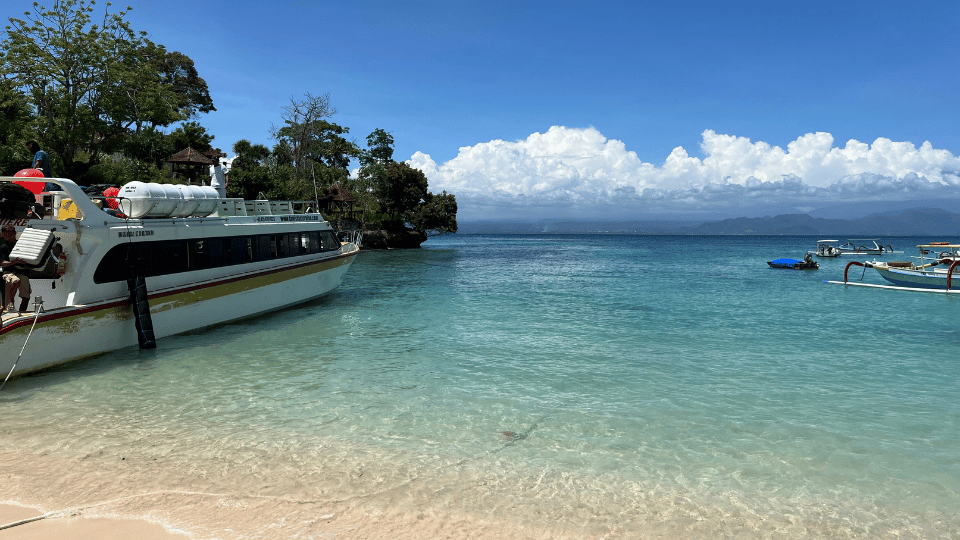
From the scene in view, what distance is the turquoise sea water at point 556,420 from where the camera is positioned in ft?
20.4

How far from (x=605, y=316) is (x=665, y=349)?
19.0 feet

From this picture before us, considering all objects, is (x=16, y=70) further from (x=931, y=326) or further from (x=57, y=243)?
(x=931, y=326)

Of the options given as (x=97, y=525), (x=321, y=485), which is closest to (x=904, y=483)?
(x=321, y=485)

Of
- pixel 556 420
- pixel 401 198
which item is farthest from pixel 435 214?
pixel 556 420

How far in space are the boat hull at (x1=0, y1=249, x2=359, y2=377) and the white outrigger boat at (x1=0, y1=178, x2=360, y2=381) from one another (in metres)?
0.02

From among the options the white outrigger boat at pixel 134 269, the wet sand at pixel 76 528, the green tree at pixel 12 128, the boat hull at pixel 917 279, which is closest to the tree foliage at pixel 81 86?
the green tree at pixel 12 128

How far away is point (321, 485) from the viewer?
21.1 feet

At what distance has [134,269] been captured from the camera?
1322cm

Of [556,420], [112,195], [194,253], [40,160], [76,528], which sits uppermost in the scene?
[40,160]

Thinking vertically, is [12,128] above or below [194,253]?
above

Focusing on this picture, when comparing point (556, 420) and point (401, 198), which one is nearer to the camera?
point (556, 420)

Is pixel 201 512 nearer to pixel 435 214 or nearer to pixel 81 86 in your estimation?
pixel 81 86

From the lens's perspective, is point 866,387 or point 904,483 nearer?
point 904,483

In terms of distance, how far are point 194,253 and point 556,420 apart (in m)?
11.7
